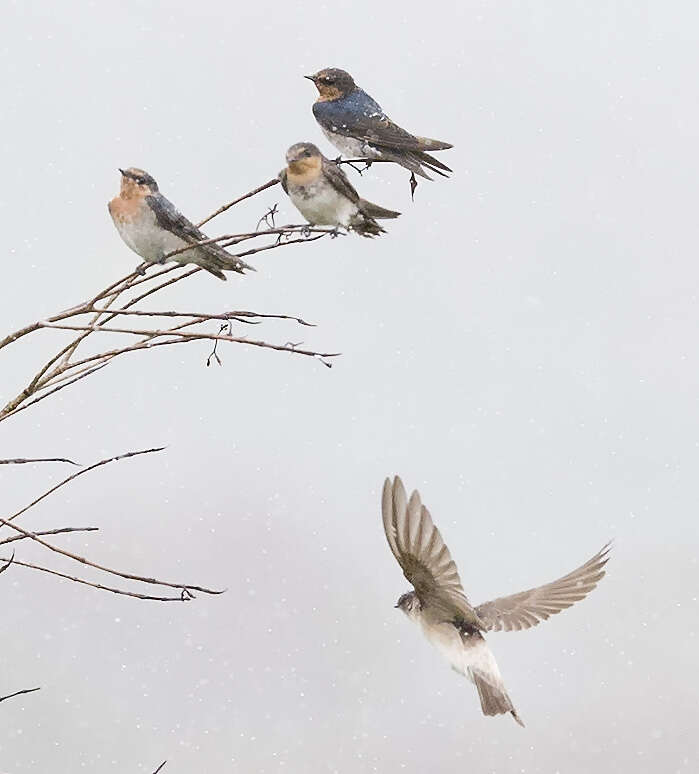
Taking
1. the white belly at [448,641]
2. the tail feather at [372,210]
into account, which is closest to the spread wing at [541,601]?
the white belly at [448,641]

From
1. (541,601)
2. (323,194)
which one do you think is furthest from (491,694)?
(323,194)

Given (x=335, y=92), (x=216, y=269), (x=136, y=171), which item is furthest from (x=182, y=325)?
(x=335, y=92)

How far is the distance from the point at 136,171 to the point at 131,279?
1.03 meters

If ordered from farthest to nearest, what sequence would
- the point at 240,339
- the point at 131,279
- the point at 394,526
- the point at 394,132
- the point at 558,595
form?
the point at 558,595 < the point at 394,132 < the point at 394,526 < the point at 131,279 < the point at 240,339

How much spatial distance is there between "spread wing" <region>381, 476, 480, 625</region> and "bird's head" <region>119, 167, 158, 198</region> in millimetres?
1315

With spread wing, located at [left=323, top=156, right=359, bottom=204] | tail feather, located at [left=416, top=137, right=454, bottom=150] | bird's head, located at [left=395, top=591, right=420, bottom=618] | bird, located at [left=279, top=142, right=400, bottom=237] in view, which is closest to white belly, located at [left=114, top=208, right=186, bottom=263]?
bird, located at [left=279, top=142, right=400, bottom=237]

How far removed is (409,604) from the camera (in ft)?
15.6

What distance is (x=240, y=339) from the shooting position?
254 cm

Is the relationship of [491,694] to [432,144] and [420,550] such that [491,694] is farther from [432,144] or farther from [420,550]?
[432,144]

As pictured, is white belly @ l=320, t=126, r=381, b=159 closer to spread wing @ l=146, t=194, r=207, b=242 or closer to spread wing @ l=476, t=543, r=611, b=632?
spread wing @ l=146, t=194, r=207, b=242

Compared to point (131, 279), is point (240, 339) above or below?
below

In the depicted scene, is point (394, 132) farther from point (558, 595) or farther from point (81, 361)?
point (558, 595)

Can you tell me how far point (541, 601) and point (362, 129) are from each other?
7.89 ft

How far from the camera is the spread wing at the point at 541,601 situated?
528cm
